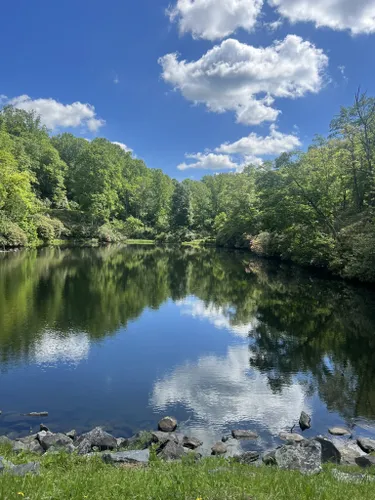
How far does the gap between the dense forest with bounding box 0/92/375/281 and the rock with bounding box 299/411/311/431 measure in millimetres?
19651

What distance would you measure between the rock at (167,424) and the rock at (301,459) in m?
2.96

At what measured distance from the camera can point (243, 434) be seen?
9.12m

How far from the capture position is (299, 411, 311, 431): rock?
32.1 ft

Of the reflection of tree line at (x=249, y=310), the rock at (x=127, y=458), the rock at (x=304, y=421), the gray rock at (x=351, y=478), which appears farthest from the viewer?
the reflection of tree line at (x=249, y=310)

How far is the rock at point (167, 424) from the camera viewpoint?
30.1ft

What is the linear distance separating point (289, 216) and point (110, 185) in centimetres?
5438

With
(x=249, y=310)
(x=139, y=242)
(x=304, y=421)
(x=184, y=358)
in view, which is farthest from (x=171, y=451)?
(x=139, y=242)

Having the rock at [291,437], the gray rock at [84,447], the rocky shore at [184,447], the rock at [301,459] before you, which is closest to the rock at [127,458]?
the rocky shore at [184,447]

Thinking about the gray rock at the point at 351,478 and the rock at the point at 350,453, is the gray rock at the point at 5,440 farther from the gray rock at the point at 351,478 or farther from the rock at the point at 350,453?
the rock at the point at 350,453

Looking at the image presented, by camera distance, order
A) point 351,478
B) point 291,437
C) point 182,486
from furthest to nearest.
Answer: point 291,437 < point 351,478 < point 182,486

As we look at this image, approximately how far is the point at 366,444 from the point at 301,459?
2.91m

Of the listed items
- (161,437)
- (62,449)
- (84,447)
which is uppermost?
(62,449)

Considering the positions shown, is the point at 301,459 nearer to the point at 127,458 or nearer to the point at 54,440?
the point at 127,458

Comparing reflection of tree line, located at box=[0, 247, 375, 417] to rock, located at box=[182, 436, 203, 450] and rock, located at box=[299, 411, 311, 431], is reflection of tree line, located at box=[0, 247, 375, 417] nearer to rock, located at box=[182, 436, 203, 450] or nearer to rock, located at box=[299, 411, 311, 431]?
rock, located at box=[299, 411, 311, 431]
